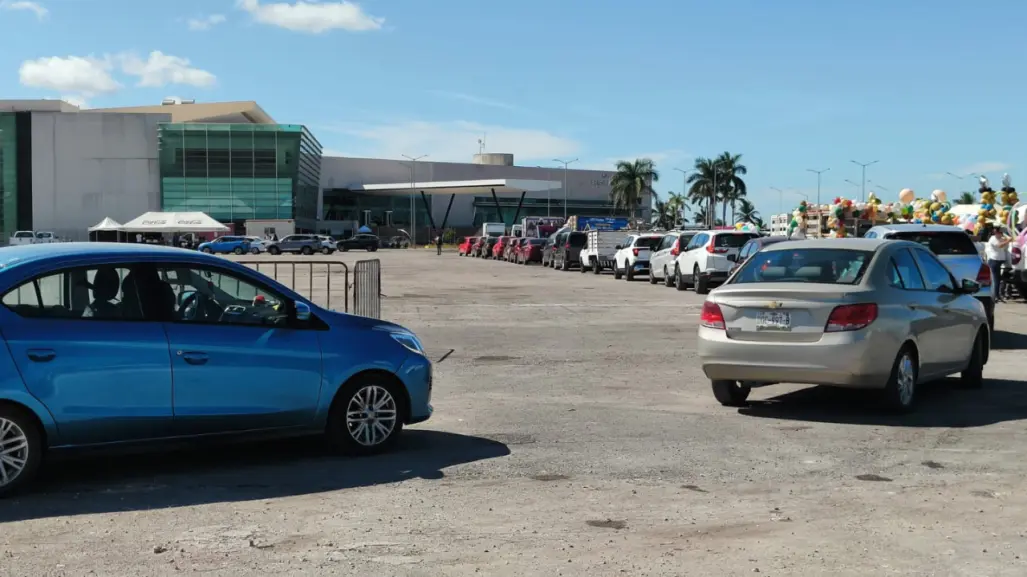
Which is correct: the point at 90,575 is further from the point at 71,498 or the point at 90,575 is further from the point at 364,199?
the point at 364,199

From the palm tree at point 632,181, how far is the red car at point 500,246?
56664 millimetres

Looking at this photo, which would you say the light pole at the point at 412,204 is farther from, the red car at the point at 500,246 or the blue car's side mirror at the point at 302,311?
the blue car's side mirror at the point at 302,311

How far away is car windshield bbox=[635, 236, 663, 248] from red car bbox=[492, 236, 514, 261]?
86.5ft

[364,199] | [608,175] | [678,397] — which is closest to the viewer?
[678,397]

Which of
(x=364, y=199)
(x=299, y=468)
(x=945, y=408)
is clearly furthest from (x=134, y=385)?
(x=364, y=199)

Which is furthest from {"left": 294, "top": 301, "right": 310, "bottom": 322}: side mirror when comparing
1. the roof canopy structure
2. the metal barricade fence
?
the roof canopy structure

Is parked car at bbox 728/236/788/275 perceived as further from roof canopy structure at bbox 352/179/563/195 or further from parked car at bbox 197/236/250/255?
roof canopy structure at bbox 352/179/563/195

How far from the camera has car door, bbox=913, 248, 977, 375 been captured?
1093 cm

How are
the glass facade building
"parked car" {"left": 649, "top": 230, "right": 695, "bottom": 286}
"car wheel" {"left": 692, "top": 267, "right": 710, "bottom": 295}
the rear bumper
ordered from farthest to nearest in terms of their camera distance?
1. the glass facade building
2. "parked car" {"left": 649, "top": 230, "right": 695, "bottom": 286}
3. "car wheel" {"left": 692, "top": 267, "right": 710, "bottom": 295}
4. the rear bumper

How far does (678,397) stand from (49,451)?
6.46m

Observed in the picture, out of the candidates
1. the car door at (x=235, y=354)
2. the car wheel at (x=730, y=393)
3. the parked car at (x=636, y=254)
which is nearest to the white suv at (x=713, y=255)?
the parked car at (x=636, y=254)

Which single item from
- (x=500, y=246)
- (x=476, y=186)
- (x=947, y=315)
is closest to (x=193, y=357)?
(x=947, y=315)

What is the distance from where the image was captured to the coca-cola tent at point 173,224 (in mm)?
54906

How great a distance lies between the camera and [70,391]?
280 inches
